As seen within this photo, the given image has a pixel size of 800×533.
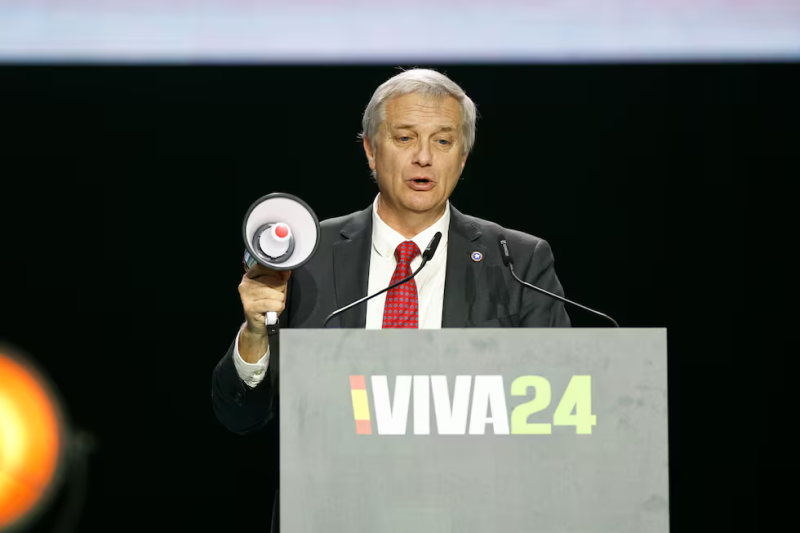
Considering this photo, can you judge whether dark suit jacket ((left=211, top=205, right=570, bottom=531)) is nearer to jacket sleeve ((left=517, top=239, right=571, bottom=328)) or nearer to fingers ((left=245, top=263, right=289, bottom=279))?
jacket sleeve ((left=517, top=239, right=571, bottom=328))

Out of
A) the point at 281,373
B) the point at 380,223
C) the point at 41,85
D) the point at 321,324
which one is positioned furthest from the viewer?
the point at 41,85

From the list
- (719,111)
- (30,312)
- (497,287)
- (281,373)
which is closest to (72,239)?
(30,312)

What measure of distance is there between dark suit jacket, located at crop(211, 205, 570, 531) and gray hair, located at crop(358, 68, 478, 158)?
0.27 m

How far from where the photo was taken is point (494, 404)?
52.9 inches

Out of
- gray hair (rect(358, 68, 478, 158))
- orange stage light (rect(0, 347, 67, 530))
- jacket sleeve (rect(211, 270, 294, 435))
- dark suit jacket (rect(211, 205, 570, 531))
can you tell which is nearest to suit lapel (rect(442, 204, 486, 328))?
dark suit jacket (rect(211, 205, 570, 531))

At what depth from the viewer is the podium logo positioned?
134cm

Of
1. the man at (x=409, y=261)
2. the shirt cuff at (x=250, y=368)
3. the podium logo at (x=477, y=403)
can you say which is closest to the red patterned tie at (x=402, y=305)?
the man at (x=409, y=261)

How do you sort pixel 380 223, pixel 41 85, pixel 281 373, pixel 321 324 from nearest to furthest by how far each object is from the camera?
pixel 281 373 < pixel 321 324 < pixel 380 223 < pixel 41 85

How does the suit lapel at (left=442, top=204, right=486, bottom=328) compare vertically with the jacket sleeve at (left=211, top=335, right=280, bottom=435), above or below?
above

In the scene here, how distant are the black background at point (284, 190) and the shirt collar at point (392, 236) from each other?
50.1 inches

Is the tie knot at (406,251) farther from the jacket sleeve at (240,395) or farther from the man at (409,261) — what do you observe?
the jacket sleeve at (240,395)

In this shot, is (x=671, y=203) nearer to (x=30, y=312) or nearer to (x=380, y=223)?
(x=380, y=223)

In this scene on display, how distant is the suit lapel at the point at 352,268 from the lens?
1994mm

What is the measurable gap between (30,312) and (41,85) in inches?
36.9
